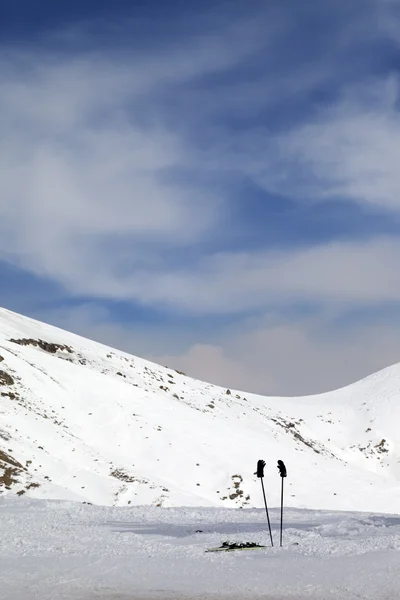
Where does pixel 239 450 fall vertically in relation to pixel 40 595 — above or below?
above

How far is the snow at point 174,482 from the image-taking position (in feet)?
31.6

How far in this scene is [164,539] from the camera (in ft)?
43.1

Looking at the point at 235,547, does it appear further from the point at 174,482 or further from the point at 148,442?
the point at 148,442

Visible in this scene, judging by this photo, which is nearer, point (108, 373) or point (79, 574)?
point (79, 574)

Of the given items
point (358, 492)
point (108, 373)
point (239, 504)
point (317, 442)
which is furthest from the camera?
point (317, 442)

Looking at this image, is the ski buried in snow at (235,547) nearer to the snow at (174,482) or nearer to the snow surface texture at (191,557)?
the snow surface texture at (191,557)

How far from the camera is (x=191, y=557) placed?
11.1 metres

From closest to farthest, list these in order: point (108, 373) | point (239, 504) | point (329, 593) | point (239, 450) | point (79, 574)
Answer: point (329, 593)
point (79, 574)
point (239, 504)
point (239, 450)
point (108, 373)

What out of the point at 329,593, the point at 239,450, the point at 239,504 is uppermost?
the point at 239,450

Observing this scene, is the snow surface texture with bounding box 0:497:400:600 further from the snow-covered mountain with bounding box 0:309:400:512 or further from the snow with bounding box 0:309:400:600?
the snow-covered mountain with bounding box 0:309:400:512

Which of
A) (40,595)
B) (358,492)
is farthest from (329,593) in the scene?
(358,492)

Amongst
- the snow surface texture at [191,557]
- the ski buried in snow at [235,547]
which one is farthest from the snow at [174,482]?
the ski buried in snow at [235,547]

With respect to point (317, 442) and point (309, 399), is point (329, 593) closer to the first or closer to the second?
point (317, 442)

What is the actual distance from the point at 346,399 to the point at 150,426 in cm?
3823
